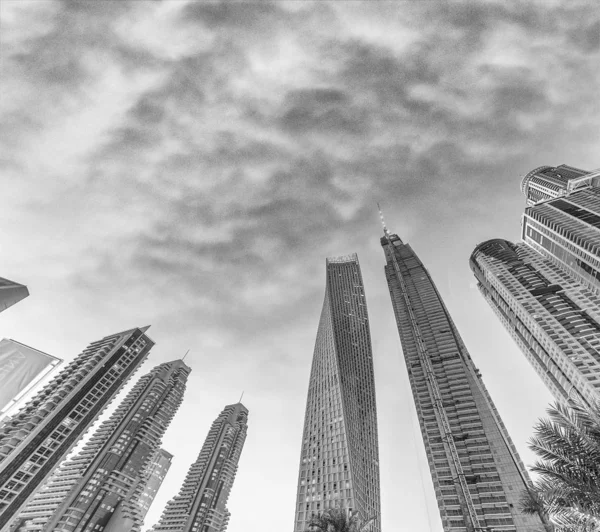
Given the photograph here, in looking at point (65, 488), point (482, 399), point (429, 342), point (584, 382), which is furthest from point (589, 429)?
point (65, 488)

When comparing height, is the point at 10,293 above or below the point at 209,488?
below

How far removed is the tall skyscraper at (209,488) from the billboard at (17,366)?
6660 inches

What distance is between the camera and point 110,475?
435 feet

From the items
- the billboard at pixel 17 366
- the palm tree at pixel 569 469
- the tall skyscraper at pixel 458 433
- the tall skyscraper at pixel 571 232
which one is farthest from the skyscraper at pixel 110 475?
the tall skyscraper at pixel 571 232

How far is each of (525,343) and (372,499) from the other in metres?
97.6

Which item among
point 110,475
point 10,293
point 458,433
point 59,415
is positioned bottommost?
point 10,293

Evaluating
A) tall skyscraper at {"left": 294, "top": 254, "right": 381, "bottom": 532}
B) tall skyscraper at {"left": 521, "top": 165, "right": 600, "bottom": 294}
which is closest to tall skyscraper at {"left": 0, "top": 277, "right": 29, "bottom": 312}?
tall skyscraper at {"left": 294, "top": 254, "right": 381, "bottom": 532}

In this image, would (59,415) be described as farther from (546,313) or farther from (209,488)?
(546,313)

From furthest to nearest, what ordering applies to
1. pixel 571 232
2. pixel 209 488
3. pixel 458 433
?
pixel 209 488, pixel 458 433, pixel 571 232

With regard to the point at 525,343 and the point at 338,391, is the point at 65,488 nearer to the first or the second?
the point at 338,391

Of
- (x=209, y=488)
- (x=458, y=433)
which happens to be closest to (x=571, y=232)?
(x=458, y=433)

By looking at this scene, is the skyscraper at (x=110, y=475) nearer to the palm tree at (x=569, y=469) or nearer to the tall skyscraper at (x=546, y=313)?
the palm tree at (x=569, y=469)

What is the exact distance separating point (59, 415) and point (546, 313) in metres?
177

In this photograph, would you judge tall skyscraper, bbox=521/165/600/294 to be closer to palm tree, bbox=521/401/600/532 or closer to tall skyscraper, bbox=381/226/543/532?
tall skyscraper, bbox=381/226/543/532
